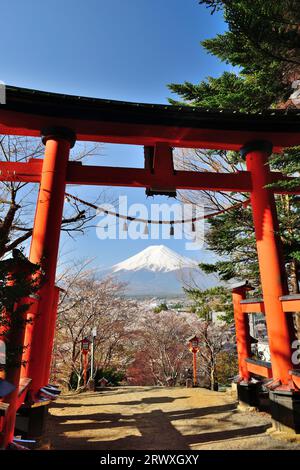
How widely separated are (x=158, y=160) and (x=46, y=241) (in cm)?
257

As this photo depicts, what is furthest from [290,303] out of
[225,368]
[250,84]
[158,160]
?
[225,368]

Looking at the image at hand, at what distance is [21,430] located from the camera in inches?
147

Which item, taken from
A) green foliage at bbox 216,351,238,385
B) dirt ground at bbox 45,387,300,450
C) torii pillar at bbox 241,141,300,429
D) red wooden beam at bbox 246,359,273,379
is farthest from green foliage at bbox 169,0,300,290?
green foliage at bbox 216,351,238,385

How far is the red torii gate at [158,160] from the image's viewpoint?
15.0 feet

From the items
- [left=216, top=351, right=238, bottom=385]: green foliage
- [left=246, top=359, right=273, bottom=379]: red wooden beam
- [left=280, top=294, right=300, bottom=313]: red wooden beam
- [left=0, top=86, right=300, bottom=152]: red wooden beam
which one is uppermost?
[left=0, top=86, right=300, bottom=152]: red wooden beam

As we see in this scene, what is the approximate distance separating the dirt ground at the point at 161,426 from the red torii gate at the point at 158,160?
0.76 metres

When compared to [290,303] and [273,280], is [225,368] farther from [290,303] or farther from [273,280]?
[290,303]

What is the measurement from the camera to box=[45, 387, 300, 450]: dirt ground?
418 cm

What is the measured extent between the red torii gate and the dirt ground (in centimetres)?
76

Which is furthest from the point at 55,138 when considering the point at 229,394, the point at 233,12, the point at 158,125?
the point at 229,394

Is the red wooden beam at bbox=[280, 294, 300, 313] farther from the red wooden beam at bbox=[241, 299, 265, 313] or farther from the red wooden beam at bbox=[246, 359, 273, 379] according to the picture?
the red wooden beam at bbox=[246, 359, 273, 379]

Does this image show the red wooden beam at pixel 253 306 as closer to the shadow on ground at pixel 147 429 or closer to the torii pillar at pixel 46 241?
the shadow on ground at pixel 147 429

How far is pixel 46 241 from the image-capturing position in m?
4.46

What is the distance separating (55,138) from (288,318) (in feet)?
16.3
